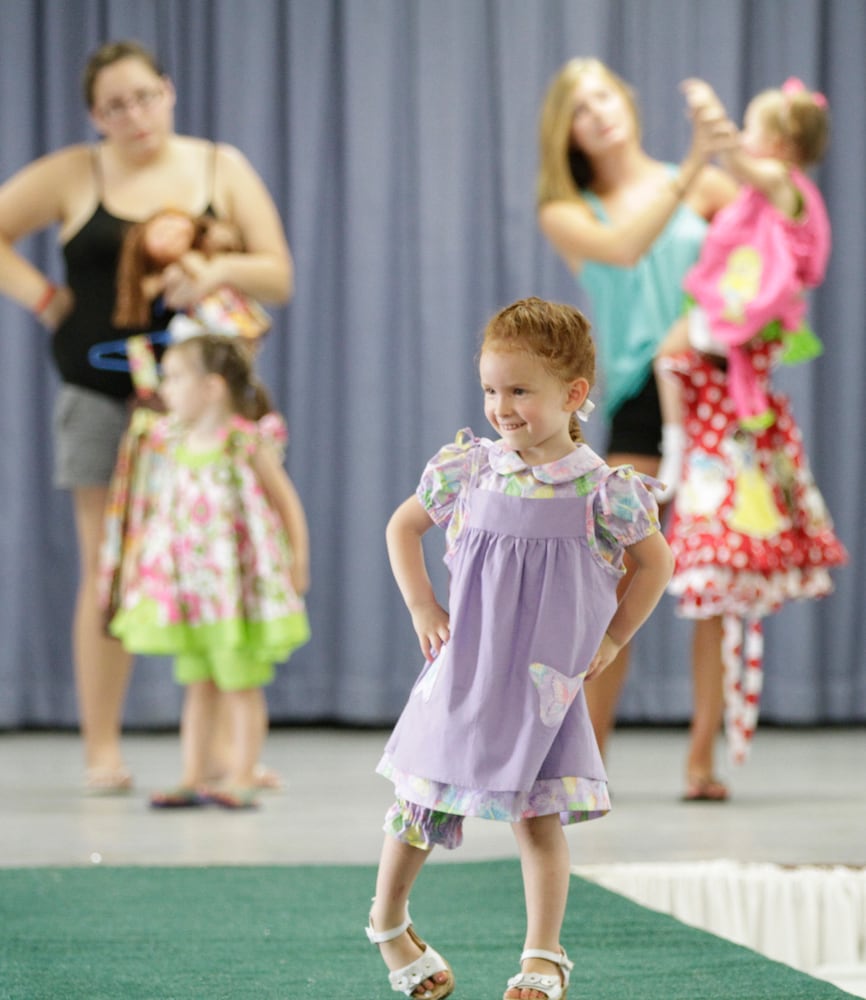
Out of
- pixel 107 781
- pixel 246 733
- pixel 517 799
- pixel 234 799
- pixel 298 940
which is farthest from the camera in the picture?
pixel 107 781

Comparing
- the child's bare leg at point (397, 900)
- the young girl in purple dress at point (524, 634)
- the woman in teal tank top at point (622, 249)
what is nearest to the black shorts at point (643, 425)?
the woman in teal tank top at point (622, 249)

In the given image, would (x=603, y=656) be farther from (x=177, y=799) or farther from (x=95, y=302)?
(x=95, y=302)

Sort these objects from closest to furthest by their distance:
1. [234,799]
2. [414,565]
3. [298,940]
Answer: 1. [414,565]
2. [298,940]
3. [234,799]

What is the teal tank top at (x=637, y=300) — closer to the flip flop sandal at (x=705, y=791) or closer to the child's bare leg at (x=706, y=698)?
the child's bare leg at (x=706, y=698)

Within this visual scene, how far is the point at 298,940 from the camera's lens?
1.98m

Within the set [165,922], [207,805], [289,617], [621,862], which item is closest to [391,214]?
[289,617]

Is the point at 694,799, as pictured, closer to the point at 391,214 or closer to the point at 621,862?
the point at 621,862

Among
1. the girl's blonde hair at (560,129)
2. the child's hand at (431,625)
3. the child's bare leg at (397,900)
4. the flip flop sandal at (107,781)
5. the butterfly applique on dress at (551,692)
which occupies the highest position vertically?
the girl's blonde hair at (560,129)

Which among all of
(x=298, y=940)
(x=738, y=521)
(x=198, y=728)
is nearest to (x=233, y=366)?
(x=198, y=728)

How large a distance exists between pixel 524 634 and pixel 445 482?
174 millimetres

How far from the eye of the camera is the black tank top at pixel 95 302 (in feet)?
10.8

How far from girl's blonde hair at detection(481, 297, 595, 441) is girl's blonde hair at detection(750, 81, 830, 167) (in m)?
1.79

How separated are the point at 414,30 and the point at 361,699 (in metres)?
1.78

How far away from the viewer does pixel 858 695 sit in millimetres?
4402
